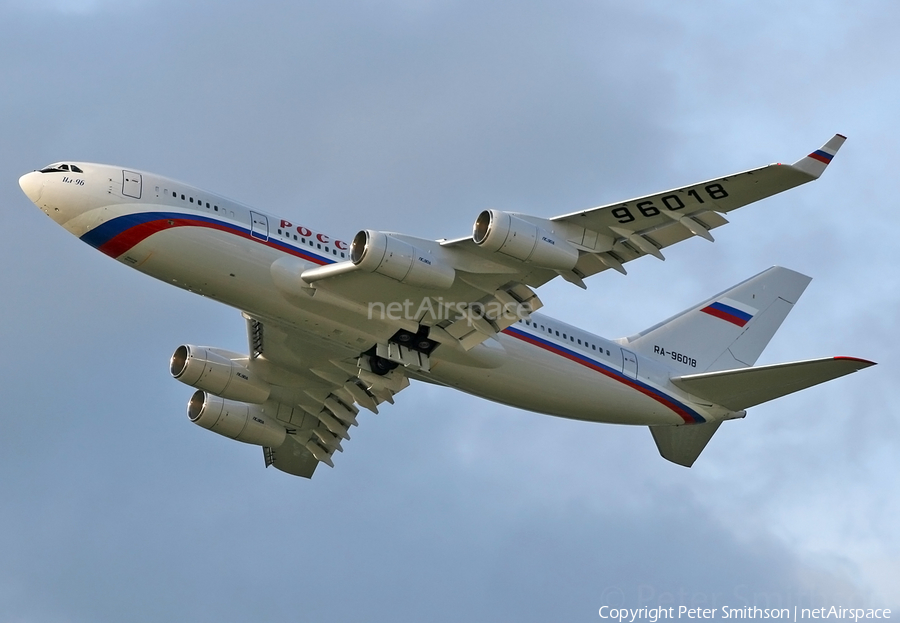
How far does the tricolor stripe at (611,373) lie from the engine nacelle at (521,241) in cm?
519

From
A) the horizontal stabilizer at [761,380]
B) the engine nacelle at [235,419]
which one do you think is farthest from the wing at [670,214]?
the engine nacelle at [235,419]

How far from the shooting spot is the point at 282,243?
34188 millimetres

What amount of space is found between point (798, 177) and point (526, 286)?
8411 mm

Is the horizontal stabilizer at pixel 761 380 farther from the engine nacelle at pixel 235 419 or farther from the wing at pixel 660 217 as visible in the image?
the engine nacelle at pixel 235 419

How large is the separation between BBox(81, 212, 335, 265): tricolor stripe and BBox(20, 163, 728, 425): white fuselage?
27 millimetres

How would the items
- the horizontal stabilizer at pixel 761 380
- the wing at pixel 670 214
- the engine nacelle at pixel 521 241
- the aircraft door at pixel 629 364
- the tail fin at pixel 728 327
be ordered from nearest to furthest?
the wing at pixel 670 214, the engine nacelle at pixel 521 241, the horizontal stabilizer at pixel 761 380, the aircraft door at pixel 629 364, the tail fin at pixel 728 327

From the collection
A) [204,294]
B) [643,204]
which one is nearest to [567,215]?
[643,204]

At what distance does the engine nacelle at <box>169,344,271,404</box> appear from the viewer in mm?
40344

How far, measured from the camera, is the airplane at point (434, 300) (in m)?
32.7

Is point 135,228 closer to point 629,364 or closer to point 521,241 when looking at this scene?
point 521,241

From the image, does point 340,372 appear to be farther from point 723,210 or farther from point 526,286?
point 723,210

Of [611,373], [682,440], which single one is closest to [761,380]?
[611,373]

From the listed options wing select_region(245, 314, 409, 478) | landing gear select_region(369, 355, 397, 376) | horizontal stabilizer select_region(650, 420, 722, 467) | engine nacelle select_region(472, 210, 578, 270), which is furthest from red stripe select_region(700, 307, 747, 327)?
landing gear select_region(369, 355, 397, 376)

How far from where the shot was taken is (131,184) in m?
33.5
